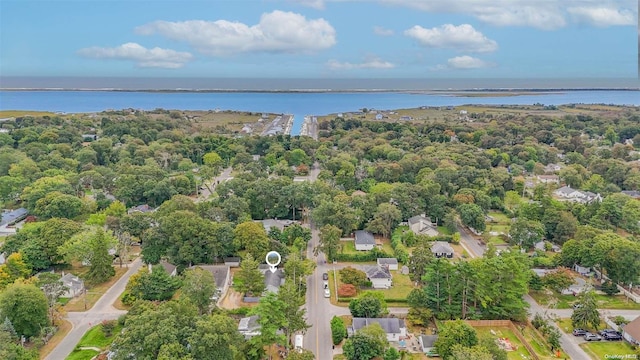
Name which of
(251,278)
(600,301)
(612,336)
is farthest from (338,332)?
(600,301)

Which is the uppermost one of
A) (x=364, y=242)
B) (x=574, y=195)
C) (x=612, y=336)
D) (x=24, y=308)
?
(x=574, y=195)

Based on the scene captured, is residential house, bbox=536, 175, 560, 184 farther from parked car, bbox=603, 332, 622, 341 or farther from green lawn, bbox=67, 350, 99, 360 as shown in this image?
green lawn, bbox=67, 350, 99, 360

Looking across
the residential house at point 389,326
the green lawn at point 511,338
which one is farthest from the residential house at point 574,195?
the residential house at point 389,326

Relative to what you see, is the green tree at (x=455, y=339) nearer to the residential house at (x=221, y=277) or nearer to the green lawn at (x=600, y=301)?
the green lawn at (x=600, y=301)

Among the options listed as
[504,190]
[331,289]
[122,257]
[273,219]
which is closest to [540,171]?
[504,190]

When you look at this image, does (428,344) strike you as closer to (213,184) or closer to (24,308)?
(24,308)

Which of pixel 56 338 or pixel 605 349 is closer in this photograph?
pixel 605 349

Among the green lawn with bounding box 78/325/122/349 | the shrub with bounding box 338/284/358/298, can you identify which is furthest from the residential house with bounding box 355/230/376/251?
the green lawn with bounding box 78/325/122/349
